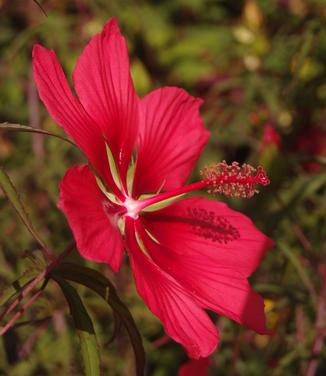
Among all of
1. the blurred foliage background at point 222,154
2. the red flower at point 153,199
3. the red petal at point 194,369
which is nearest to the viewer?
the red flower at point 153,199

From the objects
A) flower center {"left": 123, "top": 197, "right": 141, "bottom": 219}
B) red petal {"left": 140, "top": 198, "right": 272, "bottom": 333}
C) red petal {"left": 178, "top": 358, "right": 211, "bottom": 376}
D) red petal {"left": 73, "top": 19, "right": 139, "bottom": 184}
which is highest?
red petal {"left": 73, "top": 19, "right": 139, "bottom": 184}

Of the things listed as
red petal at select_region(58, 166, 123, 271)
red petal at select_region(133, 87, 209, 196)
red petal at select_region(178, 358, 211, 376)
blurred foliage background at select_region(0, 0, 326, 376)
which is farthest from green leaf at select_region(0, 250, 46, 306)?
red petal at select_region(178, 358, 211, 376)

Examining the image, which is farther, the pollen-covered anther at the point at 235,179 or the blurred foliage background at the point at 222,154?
the blurred foliage background at the point at 222,154

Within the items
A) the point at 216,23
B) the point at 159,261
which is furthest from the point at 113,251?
the point at 216,23

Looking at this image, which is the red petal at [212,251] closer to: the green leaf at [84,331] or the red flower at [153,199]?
the red flower at [153,199]

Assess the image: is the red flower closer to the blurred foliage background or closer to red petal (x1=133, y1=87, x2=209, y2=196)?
red petal (x1=133, y1=87, x2=209, y2=196)

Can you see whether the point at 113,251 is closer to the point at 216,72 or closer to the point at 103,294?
the point at 103,294

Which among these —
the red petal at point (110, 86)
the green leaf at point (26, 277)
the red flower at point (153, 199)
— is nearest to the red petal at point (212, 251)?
the red flower at point (153, 199)
